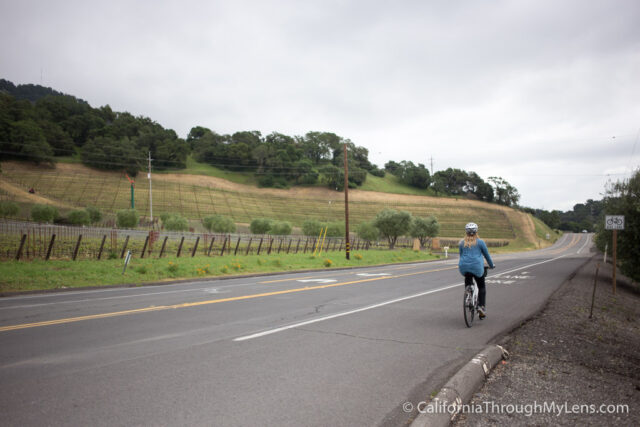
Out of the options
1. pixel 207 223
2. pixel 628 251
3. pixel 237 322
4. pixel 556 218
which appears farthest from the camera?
pixel 556 218

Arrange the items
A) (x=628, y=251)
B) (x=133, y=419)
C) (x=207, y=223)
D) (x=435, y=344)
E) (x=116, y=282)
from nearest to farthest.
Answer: (x=133, y=419) < (x=435, y=344) < (x=116, y=282) < (x=628, y=251) < (x=207, y=223)

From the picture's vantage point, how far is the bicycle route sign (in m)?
17.7

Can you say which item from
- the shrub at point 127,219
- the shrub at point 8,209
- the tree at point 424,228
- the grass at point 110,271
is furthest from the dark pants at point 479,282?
the tree at point 424,228

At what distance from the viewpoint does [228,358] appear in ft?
18.1

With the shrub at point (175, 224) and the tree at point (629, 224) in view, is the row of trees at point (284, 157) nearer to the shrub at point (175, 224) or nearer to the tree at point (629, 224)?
the shrub at point (175, 224)

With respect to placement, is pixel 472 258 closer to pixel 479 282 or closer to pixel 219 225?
pixel 479 282

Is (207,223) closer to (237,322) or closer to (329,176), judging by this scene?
(237,322)

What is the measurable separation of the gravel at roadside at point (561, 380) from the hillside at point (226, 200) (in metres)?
78.0

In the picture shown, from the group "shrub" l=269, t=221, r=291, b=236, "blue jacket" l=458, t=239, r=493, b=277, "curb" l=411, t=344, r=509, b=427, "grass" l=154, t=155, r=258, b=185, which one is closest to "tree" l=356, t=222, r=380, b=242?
"shrub" l=269, t=221, r=291, b=236

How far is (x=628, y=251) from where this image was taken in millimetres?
22062

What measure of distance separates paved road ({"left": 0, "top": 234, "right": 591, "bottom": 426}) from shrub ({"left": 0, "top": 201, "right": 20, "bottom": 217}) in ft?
166

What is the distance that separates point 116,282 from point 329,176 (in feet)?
405

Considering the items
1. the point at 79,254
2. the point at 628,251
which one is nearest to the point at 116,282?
the point at 79,254

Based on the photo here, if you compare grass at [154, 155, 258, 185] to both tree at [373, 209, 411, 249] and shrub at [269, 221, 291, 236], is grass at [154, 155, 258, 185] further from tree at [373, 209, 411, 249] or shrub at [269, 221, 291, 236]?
tree at [373, 209, 411, 249]
